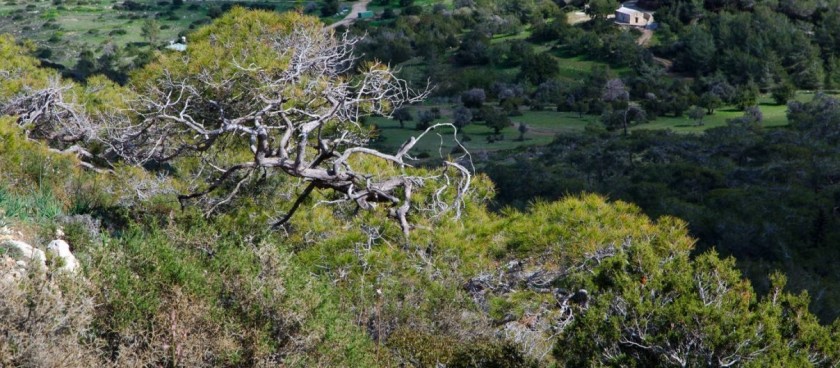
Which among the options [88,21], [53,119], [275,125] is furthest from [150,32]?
[275,125]

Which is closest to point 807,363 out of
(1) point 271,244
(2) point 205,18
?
(1) point 271,244

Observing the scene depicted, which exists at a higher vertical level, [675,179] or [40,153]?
[40,153]

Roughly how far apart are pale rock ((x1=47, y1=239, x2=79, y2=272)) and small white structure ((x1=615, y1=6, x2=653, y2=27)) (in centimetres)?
7468

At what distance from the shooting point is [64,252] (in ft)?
20.9

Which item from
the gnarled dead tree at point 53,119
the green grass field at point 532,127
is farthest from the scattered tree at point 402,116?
the gnarled dead tree at point 53,119

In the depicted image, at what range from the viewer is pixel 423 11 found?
88625mm

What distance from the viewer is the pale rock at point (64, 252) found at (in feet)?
19.6

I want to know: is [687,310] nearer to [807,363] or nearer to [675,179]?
[807,363]

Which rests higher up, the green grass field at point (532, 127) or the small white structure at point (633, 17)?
the green grass field at point (532, 127)

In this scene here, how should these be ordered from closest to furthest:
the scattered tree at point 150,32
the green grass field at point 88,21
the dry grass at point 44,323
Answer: the dry grass at point 44,323
the green grass field at point 88,21
the scattered tree at point 150,32

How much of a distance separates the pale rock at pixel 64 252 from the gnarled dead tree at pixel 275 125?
1.78 meters

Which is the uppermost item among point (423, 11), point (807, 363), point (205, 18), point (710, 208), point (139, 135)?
point (807, 363)

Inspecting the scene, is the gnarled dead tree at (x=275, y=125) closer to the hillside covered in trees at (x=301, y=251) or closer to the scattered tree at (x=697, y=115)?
the hillside covered in trees at (x=301, y=251)

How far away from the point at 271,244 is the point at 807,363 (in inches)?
119
